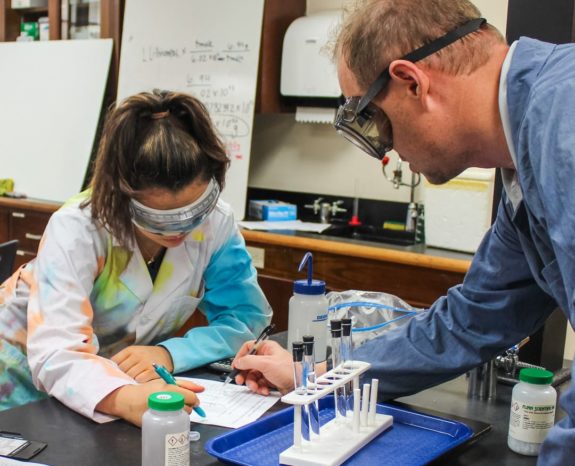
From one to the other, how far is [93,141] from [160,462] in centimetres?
329

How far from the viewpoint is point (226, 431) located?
1208 millimetres

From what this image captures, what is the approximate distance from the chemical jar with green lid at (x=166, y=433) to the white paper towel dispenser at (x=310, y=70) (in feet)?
8.16

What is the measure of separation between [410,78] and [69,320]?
0.78 m

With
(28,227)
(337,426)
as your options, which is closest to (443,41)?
(337,426)

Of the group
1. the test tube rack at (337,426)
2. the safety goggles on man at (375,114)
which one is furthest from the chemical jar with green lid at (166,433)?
the safety goggles on man at (375,114)

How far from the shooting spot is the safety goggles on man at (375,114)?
1.07 metres

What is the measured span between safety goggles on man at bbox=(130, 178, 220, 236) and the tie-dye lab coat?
10 cm

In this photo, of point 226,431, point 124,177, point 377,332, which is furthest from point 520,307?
point 124,177

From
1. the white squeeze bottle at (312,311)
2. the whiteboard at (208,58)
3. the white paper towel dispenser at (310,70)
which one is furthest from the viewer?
the whiteboard at (208,58)

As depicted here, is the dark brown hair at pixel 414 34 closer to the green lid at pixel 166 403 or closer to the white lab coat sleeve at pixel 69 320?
the green lid at pixel 166 403

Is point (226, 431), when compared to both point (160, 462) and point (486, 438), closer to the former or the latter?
point (160, 462)

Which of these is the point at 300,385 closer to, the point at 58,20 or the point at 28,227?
the point at 28,227

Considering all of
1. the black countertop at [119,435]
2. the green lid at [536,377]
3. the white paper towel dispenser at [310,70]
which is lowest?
the black countertop at [119,435]

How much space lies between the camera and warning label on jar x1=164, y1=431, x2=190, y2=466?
3.30ft
